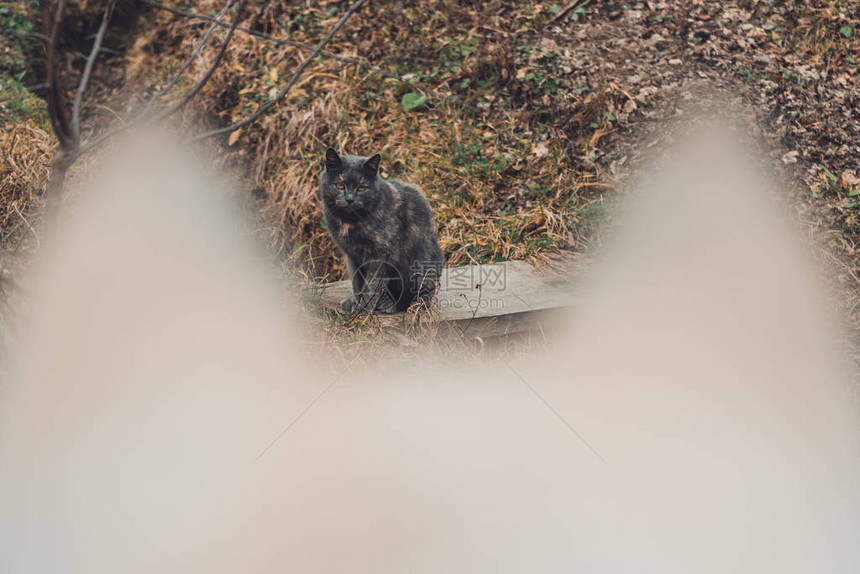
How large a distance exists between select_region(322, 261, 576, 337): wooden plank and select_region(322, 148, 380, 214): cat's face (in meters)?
0.71

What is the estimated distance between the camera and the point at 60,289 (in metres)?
3.96

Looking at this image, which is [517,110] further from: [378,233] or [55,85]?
[55,85]

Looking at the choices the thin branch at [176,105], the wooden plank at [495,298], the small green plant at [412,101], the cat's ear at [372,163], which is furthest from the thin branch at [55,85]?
the small green plant at [412,101]

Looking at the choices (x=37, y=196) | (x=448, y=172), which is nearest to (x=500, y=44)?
(x=448, y=172)

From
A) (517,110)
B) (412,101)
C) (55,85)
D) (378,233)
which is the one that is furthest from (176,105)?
(517,110)

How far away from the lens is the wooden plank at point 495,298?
4266mm

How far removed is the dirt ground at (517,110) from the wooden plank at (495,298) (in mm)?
258

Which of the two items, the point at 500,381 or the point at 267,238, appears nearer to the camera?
the point at 500,381

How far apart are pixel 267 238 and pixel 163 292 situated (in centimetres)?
137

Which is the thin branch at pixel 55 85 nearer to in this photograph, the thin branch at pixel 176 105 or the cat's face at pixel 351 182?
the thin branch at pixel 176 105

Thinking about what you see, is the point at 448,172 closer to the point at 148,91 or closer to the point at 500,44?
the point at 500,44

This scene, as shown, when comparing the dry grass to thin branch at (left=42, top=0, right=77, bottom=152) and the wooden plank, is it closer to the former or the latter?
the wooden plank

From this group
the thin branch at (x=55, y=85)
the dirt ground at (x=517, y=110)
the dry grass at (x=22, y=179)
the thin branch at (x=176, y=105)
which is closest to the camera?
the thin branch at (x=55, y=85)

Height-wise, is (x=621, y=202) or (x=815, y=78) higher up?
(x=815, y=78)
